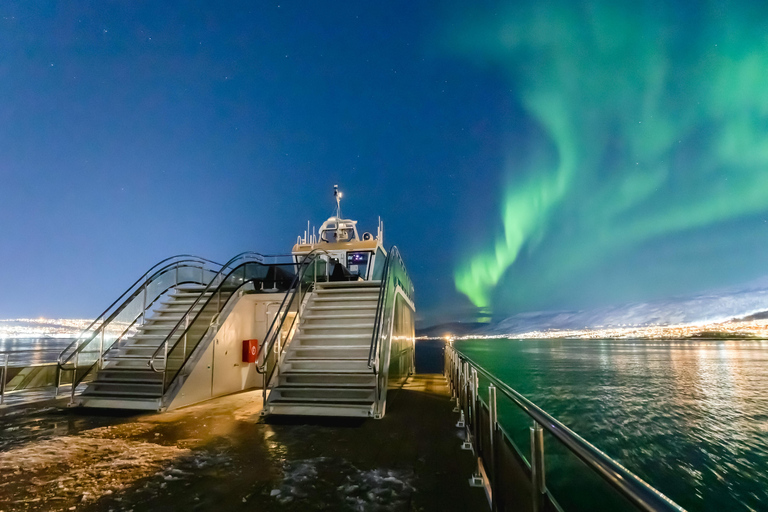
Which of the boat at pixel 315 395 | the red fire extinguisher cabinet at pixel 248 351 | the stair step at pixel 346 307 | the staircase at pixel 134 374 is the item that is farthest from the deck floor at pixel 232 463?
the red fire extinguisher cabinet at pixel 248 351

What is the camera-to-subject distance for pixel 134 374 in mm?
8000

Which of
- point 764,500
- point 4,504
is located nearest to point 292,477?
point 4,504

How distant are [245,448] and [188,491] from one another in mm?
1276

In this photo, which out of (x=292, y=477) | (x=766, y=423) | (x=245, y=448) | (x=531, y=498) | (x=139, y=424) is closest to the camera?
(x=531, y=498)

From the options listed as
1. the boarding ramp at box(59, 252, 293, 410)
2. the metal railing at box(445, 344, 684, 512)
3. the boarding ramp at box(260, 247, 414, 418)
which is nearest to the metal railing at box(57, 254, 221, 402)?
the boarding ramp at box(59, 252, 293, 410)

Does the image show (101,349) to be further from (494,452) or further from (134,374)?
(494,452)

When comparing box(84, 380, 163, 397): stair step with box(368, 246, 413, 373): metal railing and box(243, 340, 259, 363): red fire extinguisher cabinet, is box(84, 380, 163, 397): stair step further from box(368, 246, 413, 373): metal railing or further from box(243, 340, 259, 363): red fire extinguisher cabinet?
box(368, 246, 413, 373): metal railing

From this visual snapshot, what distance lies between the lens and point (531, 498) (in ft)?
6.89

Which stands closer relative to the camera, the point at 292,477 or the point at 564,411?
the point at 292,477

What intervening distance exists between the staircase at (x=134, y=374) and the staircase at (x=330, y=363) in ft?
7.40

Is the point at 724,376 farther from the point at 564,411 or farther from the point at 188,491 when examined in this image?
the point at 188,491

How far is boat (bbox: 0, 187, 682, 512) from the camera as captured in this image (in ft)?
10.5

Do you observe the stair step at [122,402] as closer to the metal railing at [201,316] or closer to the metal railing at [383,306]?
the metal railing at [201,316]

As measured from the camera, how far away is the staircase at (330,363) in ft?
21.7
